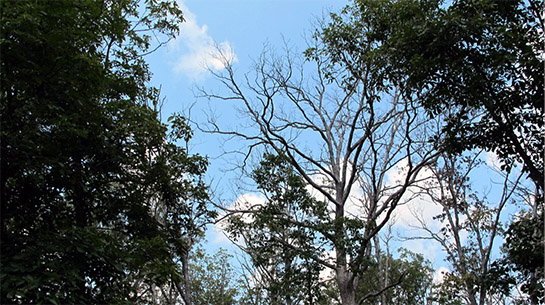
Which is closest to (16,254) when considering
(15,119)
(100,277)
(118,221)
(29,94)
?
(100,277)

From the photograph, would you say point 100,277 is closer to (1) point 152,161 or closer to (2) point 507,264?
(1) point 152,161

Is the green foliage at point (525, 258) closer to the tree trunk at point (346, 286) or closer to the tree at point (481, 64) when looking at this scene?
the tree at point (481, 64)

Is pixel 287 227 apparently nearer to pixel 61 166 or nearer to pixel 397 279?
pixel 61 166

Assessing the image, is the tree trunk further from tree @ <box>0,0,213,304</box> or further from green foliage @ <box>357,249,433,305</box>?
green foliage @ <box>357,249,433,305</box>

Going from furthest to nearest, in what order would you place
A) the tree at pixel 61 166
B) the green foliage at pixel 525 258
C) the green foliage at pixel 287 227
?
the green foliage at pixel 287 227, the green foliage at pixel 525 258, the tree at pixel 61 166

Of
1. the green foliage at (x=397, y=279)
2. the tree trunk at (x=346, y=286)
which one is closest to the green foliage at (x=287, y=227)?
the tree trunk at (x=346, y=286)

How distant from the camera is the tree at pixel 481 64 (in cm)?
505

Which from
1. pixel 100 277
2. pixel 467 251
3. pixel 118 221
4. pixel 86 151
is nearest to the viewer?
pixel 100 277

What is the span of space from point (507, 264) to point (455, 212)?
604 centimetres

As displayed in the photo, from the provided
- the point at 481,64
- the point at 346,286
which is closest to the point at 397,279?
the point at 346,286

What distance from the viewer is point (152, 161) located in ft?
21.8

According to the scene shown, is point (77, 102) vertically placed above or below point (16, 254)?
above

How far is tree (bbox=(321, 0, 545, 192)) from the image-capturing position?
16.6ft

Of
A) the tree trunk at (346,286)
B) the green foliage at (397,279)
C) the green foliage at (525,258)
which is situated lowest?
the green foliage at (525,258)
